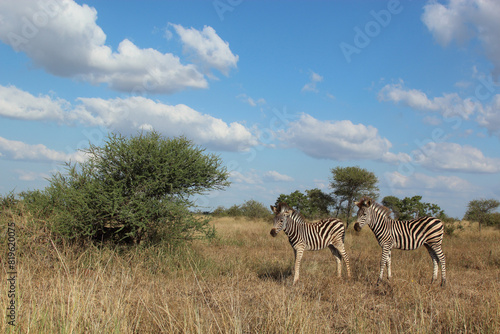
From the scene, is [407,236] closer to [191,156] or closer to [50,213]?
[191,156]

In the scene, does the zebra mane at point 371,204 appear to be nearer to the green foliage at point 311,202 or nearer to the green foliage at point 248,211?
the green foliage at point 311,202

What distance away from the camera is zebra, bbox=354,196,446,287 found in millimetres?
8336

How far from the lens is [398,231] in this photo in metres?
8.78

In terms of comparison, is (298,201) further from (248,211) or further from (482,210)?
(482,210)

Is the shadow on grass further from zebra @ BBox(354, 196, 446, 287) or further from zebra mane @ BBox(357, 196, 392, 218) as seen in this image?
zebra mane @ BBox(357, 196, 392, 218)

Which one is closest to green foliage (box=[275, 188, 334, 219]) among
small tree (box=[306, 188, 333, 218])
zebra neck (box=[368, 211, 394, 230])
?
small tree (box=[306, 188, 333, 218])

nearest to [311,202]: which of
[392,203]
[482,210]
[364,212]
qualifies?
[392,203]

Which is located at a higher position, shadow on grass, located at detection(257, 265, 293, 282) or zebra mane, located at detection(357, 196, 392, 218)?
zebra mane, located at detection(357, 196, 392, 218)

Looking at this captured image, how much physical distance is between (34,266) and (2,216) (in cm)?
273

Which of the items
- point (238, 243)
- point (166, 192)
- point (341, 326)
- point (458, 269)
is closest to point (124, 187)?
point (166, 192)

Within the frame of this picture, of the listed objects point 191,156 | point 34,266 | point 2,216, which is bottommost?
point 34,266

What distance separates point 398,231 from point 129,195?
7.53 metres

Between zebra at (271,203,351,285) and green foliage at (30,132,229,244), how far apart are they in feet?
11.2

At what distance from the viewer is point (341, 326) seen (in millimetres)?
5133
